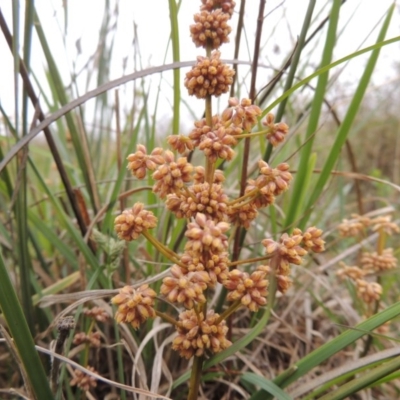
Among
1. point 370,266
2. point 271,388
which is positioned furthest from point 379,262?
point 271,388

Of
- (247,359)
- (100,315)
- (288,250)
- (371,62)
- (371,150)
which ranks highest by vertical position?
(371,62)

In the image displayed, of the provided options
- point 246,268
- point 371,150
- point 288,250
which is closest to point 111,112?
point 246,268

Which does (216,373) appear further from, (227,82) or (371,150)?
(371,150)

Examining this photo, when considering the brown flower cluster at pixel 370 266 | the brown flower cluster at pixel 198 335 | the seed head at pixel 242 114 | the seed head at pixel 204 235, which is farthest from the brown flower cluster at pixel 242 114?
the brown flower cluster at pixel 370 266

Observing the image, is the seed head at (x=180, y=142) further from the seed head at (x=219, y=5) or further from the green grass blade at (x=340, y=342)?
the green grass blade at (x=340, y=342)

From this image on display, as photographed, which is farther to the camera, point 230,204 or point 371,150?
point 371,150

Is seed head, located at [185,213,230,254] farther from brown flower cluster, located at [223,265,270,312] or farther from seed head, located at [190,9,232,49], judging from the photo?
seed head, located at [190,9,232,49]

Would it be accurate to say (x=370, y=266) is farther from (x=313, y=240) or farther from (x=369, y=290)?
(x=313, y=240)
